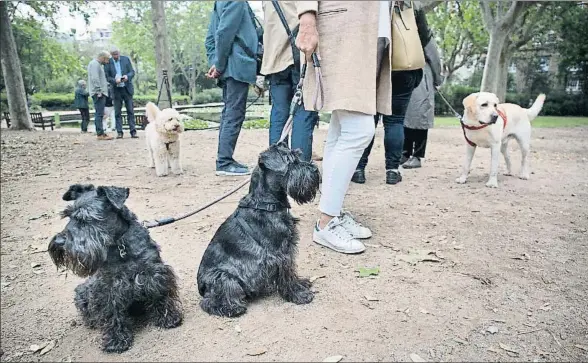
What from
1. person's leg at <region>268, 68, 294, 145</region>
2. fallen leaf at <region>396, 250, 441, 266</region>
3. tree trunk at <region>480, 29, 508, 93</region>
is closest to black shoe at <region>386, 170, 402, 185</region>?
person's leg at <region>268, 68, 294, 145</region>

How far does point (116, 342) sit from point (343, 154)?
6.17 feet

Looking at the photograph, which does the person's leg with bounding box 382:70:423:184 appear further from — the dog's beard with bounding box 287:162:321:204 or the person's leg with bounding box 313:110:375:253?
the dog's beard with bounding box 287:162:321:204

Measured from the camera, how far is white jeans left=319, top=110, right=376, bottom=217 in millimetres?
2986

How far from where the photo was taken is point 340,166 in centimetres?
305

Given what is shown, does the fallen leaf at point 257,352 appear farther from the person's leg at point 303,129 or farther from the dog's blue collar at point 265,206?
the person's leg at point 303,129

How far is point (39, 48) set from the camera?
1086 centimetres

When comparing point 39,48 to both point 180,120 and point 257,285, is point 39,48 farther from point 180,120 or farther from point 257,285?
point 257,285

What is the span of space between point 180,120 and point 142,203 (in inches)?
73.3

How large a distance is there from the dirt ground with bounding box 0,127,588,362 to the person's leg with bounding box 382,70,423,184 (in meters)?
0.30

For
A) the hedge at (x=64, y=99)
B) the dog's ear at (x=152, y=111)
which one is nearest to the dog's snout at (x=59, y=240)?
the dog's ear at (x=152, y=111)

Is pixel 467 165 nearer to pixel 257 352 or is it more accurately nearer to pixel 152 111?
pixel 257 352

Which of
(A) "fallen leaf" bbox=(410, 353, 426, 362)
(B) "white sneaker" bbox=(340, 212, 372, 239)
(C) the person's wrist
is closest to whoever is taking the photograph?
(A) "fallen leaf" bbox=(410, 353, 426, 362)

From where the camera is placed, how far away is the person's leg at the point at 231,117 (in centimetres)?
558

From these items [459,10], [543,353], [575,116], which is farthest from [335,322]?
[459,10]
